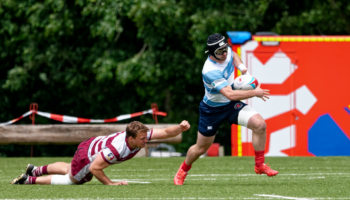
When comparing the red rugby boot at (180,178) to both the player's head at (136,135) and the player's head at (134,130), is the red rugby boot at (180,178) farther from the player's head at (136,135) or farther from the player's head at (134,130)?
the player's head at (134,130)

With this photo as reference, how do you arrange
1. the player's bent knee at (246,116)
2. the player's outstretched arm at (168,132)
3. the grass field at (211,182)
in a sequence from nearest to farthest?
the grass field at (211,182)
the player's outstretched arm at (168,132)
the player's bent knee at (246,116)

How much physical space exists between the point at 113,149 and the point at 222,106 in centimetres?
146

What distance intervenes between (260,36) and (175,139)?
2902 mm

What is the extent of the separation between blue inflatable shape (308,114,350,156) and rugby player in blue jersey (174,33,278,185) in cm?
627

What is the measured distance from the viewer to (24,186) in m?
6.99

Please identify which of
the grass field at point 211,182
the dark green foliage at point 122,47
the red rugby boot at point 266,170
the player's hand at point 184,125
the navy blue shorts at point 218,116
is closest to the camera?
the grass field at point 211,182

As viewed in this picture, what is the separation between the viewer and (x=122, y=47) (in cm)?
1609

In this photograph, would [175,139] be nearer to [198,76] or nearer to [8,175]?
[198,76]

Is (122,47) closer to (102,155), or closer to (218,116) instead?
(218,116)

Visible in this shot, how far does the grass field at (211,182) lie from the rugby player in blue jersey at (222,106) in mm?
388

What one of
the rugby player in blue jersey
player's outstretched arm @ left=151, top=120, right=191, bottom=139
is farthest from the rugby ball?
player's outstretched arm @ left=151, top=120, right=191, bottom=139

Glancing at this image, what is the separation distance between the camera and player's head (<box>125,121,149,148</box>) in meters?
6.62

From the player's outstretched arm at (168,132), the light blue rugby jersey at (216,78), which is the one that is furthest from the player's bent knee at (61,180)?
the light blue rugby jersey at (216,78)

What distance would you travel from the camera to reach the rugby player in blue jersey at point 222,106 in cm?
695
